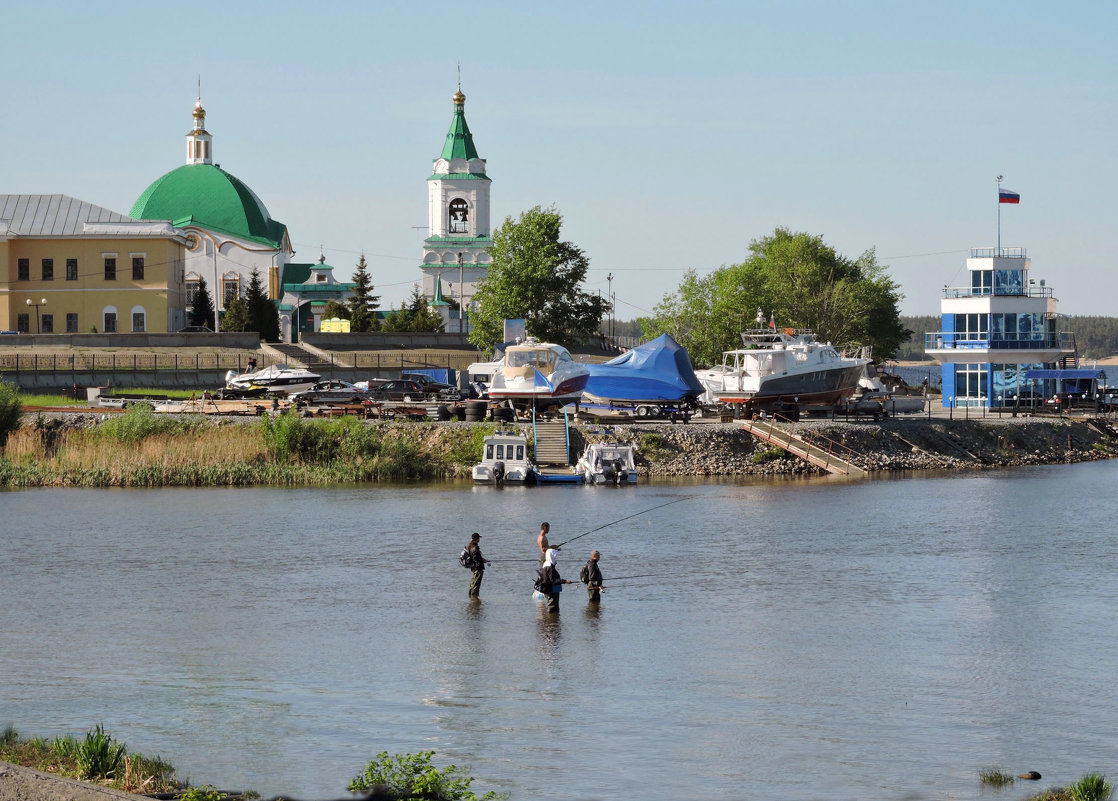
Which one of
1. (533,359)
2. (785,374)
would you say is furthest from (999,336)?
(533,359)

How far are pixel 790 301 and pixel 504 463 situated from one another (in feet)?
155

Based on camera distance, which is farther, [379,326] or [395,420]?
[379,326]

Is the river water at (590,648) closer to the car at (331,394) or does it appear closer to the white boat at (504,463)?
the white boat at (504,463)

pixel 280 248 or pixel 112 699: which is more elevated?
pixel 280 248

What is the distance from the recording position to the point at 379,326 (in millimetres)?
102062

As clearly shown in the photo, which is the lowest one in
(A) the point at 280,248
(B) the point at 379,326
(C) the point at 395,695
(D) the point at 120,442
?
(C) the point at 395,695

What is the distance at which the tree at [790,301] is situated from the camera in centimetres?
8256

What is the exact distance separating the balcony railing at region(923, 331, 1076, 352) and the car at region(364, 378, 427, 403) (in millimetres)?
27450

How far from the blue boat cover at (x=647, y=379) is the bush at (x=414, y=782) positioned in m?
42.2

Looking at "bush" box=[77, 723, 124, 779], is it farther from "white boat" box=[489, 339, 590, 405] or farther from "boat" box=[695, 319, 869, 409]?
"boat" box=[695, 319, 869, 409]

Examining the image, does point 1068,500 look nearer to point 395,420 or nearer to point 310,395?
point 395,420

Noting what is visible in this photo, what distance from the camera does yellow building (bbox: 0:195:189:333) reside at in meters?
90.1

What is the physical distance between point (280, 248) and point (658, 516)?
266 feet

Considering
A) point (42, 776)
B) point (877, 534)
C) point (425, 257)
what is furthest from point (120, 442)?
point (425, 257)
